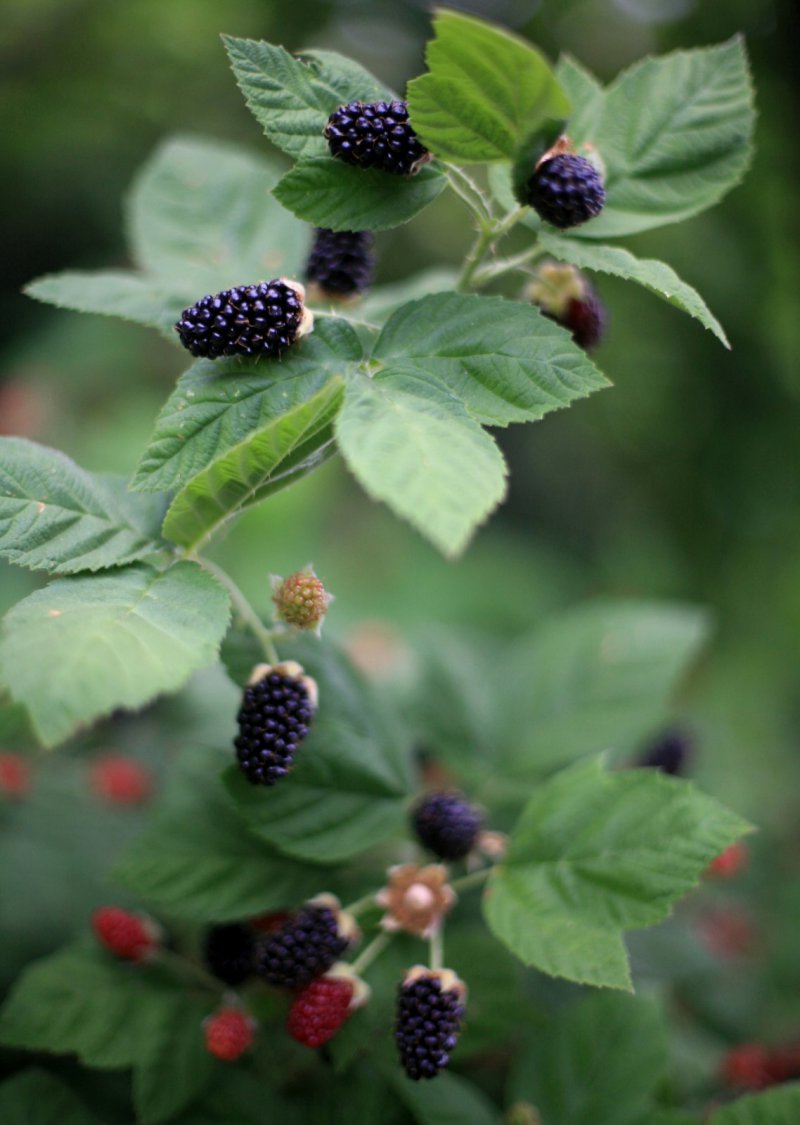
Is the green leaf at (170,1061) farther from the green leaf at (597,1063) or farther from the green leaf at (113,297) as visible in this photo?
the green leaf at (113,297)

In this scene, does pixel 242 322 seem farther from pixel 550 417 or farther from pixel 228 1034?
pixel 550 417

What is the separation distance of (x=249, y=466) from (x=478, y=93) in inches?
13.5

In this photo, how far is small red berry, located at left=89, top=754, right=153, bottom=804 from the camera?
1454 millimetres

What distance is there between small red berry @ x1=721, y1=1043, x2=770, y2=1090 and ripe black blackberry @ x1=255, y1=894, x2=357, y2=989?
64cm

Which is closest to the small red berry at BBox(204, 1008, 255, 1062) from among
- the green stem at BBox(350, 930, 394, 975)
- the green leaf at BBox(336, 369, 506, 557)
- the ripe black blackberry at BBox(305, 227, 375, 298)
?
the green stem at BBox(350, 930, 394, 975)

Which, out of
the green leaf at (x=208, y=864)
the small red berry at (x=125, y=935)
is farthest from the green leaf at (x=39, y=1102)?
the green leaf at (x=208, y=864)

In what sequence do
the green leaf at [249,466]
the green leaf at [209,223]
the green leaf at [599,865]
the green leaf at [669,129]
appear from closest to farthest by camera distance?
1. the green leaf at [249,466]
2. the green leaf at [599,865]
3. the green leaf at [669,129]
4. the green leaf at [209,223]

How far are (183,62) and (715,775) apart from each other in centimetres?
327

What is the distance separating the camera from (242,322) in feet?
2.54

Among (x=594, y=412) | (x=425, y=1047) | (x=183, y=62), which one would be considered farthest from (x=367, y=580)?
(x=425, y=1047)

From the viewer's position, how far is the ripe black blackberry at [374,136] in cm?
77

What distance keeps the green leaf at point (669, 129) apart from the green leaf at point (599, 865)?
0.56 m

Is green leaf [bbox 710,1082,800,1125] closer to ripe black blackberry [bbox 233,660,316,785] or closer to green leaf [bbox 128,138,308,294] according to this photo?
Answer: ripe black blackberry [bbox 233,660,316,785]

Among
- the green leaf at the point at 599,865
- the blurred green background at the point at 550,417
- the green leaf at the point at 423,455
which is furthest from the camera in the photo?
the blurred green background at the point at 550,417
